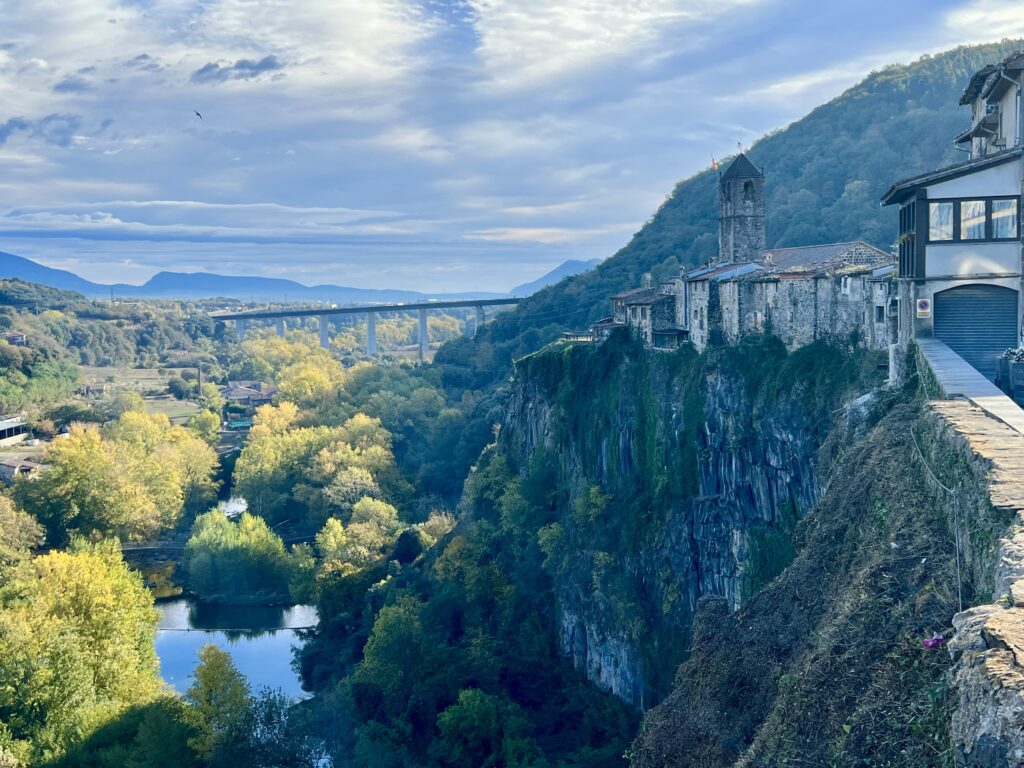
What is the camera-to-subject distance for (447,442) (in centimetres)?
7669

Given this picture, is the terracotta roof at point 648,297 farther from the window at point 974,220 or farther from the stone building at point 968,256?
the window at point 974,220

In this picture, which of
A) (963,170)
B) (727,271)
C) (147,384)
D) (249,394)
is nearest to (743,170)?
(727,271)

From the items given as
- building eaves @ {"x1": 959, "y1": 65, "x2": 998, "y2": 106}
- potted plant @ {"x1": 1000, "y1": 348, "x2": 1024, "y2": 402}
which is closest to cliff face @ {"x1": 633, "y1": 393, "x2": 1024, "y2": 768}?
potted plant @ {"x1": 1000, "y1": 348, "x2": 1024, "y2": 402}

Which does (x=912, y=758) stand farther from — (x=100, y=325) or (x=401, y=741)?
(x=100, y=325)

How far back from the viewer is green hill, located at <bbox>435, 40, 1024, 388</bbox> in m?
86.6

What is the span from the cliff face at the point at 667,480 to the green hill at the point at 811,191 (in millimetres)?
36061

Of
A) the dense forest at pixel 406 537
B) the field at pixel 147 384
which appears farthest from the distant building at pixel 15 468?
the field at pixel 147 384

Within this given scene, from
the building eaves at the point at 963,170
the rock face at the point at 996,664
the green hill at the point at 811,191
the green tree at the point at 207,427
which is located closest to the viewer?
the rock face at the point at 996,664

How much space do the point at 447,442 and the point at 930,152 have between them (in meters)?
50.1

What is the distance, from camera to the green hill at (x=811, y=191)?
8662 centimetres

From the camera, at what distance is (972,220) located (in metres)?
21.0

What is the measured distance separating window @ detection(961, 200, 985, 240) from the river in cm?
3337

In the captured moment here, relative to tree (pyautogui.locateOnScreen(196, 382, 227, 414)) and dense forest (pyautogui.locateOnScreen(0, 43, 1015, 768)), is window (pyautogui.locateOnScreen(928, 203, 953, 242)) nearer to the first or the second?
dense forest (pyautogui.locateOnScreen(0, 43, 1015, 768))

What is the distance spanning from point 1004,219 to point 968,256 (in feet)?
3.25
